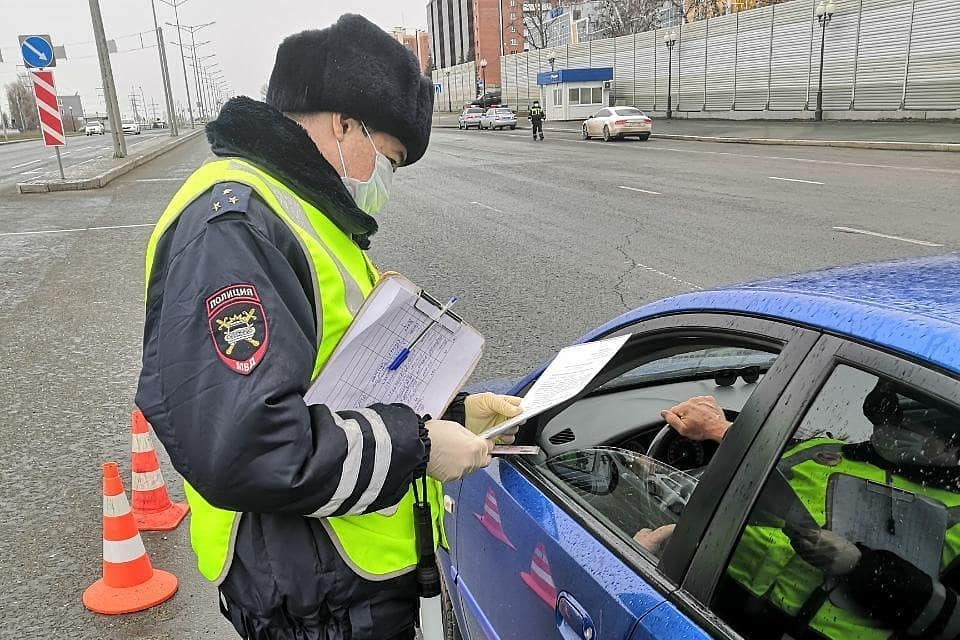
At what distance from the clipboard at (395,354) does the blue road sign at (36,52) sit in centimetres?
1954

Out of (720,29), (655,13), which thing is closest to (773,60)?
(720,29)

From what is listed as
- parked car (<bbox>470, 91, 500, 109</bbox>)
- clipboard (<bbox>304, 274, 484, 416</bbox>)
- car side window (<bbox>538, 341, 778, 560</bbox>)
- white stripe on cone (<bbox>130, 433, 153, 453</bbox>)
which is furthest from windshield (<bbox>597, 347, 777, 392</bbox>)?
parked car (<bbox>470, 91, 500, 109</bbox>)

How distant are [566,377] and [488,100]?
268 feet

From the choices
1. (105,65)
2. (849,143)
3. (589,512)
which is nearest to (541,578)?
(589,512)

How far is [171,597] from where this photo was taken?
3.10 metres

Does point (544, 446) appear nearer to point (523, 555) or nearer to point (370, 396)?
point (523, 555)

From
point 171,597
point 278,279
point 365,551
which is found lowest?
point 171,597

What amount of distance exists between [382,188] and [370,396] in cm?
51

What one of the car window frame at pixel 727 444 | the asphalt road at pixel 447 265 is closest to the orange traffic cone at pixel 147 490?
the asphalt road at pixel 447 265

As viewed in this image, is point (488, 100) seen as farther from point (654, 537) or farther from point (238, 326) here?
point (238, 326)

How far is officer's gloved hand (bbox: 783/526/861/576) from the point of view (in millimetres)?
1380

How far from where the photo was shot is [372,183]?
1.72 meters

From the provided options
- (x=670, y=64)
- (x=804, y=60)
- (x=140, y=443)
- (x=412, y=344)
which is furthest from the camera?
(x=670, y=64)

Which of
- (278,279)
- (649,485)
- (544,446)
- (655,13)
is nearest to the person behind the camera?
(278,279)
